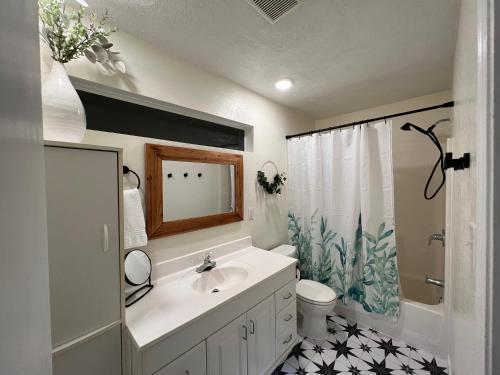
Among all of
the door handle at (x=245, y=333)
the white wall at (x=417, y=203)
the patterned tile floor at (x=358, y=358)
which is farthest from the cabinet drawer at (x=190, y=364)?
the white wall at (x=417, y=203)

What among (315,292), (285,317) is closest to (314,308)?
(315,292)

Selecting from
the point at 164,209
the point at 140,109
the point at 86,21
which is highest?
the point at 86,21

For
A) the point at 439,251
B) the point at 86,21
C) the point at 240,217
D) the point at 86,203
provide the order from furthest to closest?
the point at 439,251
the point at 240,217
the point at 86,21
the point at 86,203

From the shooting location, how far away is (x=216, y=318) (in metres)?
1.08

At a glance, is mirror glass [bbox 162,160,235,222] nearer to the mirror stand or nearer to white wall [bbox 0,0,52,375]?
the mirror stand

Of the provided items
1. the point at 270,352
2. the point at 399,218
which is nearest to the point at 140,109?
the point at 270,352

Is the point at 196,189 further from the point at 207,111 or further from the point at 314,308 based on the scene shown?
the point at 314,308

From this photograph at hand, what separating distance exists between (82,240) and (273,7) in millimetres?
1455

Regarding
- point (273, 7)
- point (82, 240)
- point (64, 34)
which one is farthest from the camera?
point (273, 7)

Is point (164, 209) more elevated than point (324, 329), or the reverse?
point (164, 209)

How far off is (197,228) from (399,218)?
2.30m

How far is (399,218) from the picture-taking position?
2.33 meters

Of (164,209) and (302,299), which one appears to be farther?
(302,299)

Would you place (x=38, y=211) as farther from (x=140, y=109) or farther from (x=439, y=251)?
(x=439, y=251)
